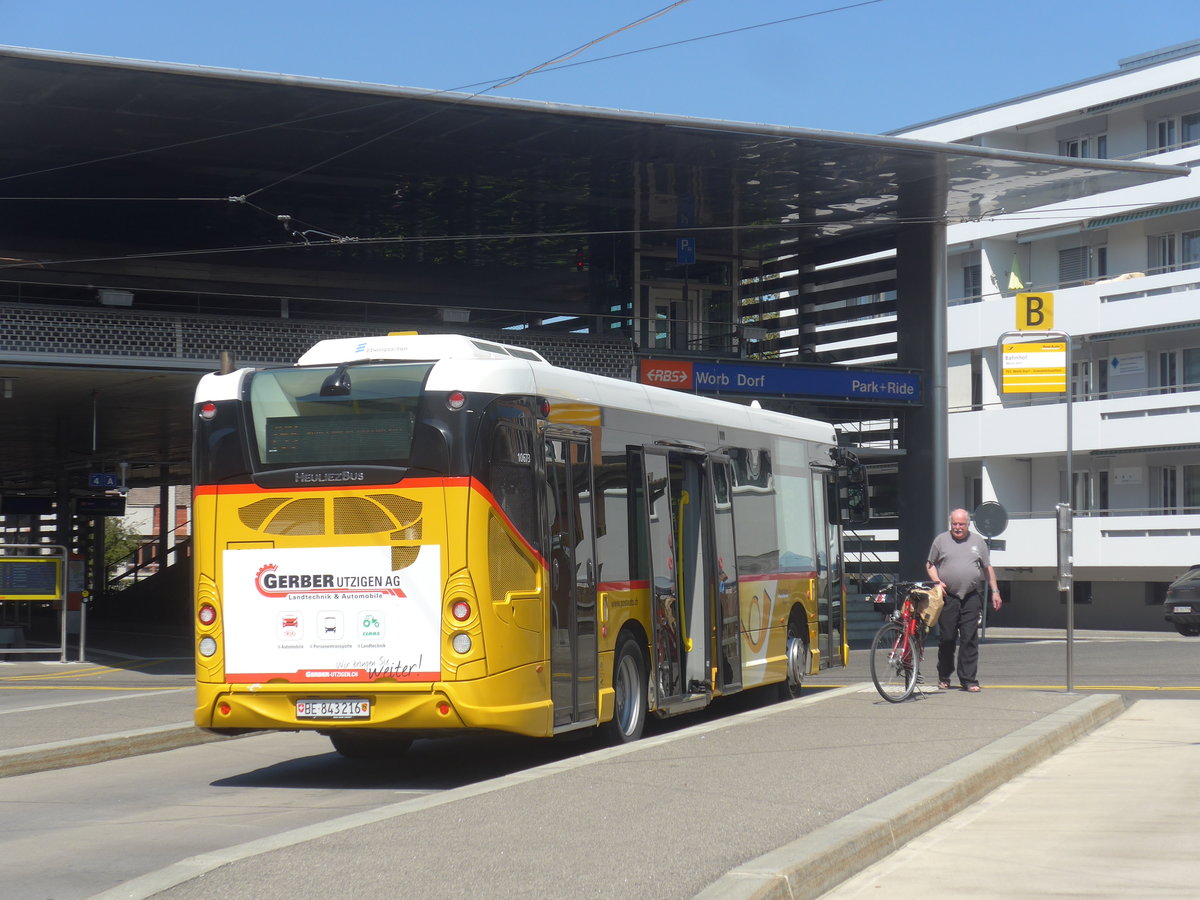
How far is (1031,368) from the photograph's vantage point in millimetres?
30078

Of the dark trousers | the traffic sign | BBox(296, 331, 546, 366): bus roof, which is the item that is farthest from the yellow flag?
BBox(296, 331, 546, 366): bus roof

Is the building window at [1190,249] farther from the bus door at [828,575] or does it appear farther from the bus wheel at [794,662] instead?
the bus wheel at [794,662]

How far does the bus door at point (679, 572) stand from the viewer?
520 inches

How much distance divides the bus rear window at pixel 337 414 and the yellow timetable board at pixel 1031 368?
68.0 feet

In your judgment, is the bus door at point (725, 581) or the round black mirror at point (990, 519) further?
the round black mirror at point (990, 519)

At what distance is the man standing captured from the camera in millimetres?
15953

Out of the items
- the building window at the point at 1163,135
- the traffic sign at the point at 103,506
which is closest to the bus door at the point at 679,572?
the traffic sign at the point at 103,506

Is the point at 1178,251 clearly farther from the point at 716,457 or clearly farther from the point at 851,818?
the point at 851,818

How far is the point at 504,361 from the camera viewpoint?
10.9 meters

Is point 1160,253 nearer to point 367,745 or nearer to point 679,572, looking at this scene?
point 679,572

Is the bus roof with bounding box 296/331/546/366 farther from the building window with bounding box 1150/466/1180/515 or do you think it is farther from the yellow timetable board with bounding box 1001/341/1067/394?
the building window with bounding box 1150/466/1180/515

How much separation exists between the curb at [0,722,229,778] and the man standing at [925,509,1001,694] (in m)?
7.36

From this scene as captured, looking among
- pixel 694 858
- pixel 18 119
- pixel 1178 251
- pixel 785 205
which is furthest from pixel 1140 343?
pixel 694 858

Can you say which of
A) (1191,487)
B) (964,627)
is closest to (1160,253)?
(1191,487)
